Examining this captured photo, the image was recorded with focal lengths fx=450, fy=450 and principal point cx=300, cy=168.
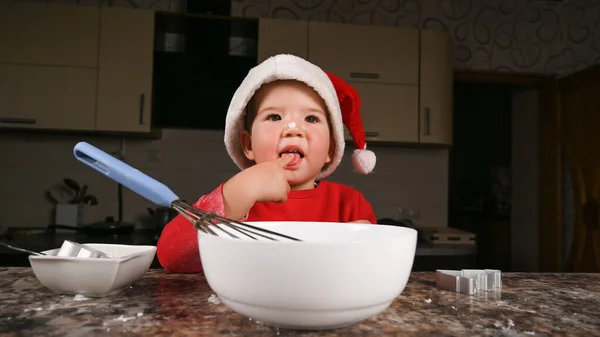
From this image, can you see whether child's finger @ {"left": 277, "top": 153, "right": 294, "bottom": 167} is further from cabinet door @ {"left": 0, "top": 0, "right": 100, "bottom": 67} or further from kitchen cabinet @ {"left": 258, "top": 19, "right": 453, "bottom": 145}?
cabinet door @ {"left": 0, "top": 0, "right": 100, "bottom": 67}

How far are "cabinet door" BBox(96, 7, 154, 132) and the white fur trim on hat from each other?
1.38m

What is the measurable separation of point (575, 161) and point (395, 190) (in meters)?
1.07

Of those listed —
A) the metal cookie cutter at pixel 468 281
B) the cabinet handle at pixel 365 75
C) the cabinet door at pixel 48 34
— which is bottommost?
the metal cookie cutter at pixel 468 281

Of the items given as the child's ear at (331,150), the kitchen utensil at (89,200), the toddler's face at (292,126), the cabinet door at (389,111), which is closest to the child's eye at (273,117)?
the toddler's face at (292,126)

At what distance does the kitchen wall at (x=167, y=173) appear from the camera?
2.32m

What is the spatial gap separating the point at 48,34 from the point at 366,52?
153cm

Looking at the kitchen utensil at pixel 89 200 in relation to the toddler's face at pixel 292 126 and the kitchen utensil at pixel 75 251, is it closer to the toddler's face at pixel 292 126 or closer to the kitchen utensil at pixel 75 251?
the toddler's face at pixel 292 126

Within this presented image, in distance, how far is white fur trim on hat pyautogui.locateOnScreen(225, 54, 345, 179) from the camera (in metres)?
0.82

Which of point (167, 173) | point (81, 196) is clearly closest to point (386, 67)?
point (167, 173)

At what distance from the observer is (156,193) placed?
486mm

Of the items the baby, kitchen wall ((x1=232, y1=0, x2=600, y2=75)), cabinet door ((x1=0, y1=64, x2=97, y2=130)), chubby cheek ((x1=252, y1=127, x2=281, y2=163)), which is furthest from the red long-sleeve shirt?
kitchen wall ((x1=232, y1=0, x2=600, y2=75))

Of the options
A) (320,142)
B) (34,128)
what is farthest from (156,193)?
(34,128)

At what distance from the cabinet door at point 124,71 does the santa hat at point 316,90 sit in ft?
4.53

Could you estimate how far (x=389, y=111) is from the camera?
233cm
